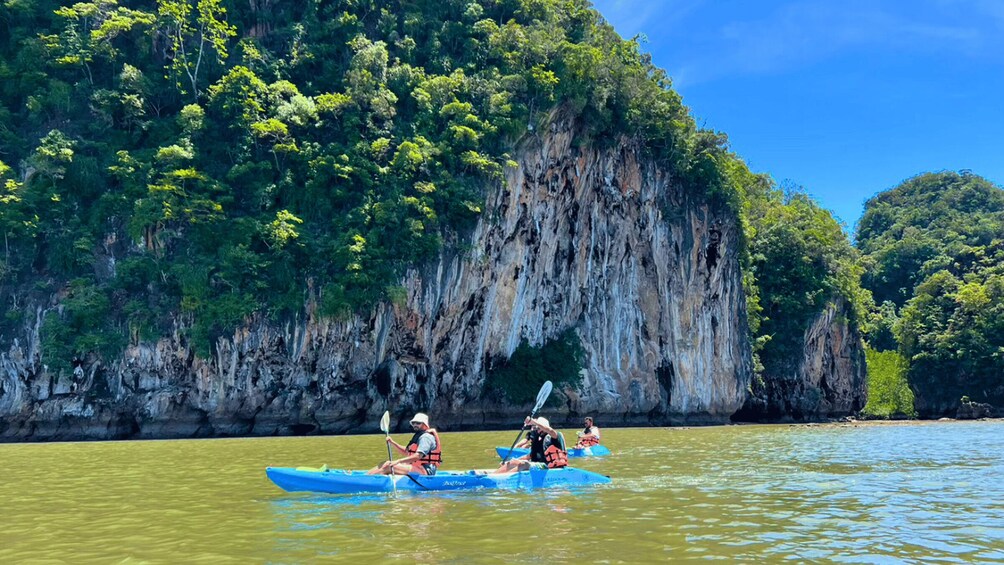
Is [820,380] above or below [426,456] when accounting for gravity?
above

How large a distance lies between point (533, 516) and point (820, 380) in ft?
142

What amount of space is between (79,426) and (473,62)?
2547 centimetres

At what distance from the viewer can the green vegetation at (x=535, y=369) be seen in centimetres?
3638

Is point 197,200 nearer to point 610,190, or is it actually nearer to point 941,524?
point 610,190

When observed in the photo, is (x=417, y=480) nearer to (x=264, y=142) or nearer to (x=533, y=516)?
(x=533, y=516)

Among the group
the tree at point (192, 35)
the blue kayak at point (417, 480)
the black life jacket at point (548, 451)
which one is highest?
the tree at point (192, 35)

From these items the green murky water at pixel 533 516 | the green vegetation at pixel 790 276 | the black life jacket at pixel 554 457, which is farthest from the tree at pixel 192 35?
the green vegetation at pixel 790 276

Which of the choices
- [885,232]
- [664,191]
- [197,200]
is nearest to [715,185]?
[664,191]

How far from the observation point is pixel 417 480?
12250mm

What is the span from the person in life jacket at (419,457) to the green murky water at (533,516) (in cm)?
71

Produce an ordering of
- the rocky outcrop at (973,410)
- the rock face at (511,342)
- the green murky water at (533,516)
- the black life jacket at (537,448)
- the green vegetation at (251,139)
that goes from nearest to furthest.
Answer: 1. the green murky water at (533,516)
2. the black life jacket at (537,448)
3. the rock face at (511,342)
4. the green vegetation at (251,139)
5. the rocky outcrop at (973,410)

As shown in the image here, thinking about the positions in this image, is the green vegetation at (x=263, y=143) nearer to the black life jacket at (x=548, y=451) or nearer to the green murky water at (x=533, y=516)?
the green murky water at (x=533, y=516)

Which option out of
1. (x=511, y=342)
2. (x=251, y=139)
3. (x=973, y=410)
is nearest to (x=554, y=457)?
(x=511, y=342)

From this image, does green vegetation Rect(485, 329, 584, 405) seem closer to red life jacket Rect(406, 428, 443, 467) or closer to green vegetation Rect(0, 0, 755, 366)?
green vegetation Rect(0, 0, 755, 366)
